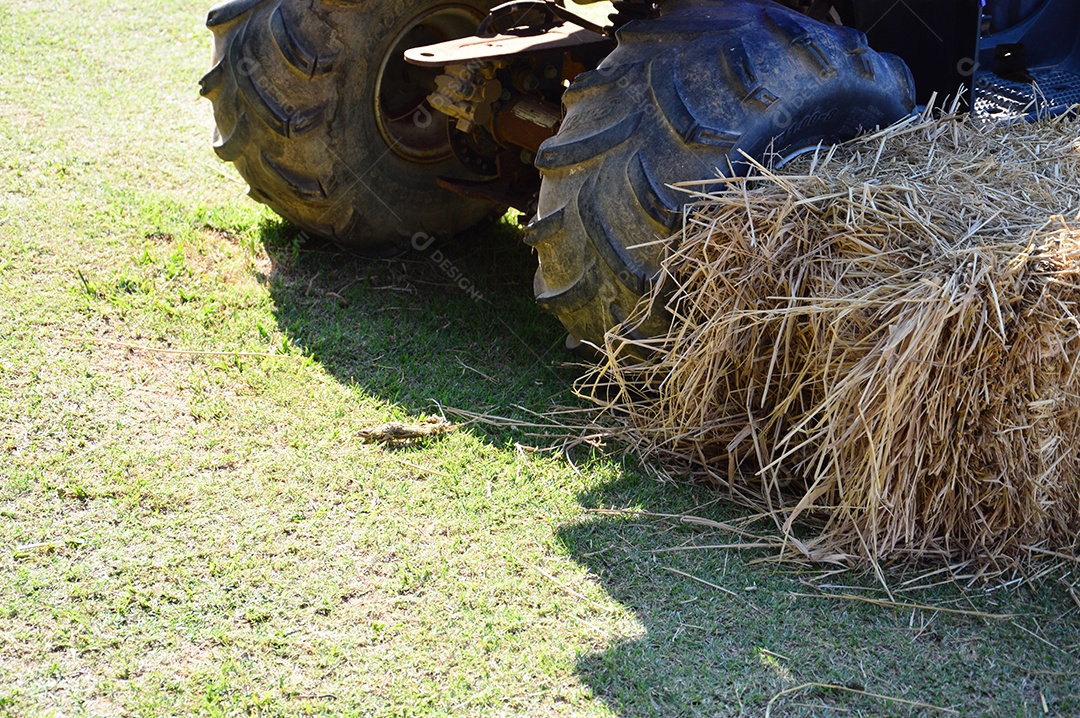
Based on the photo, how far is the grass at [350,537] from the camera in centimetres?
255

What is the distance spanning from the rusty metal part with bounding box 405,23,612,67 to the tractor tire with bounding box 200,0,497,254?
0.46m

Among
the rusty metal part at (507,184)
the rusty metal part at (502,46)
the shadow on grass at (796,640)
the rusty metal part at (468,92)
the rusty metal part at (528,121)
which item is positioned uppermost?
the rusty metal part at (502,46)

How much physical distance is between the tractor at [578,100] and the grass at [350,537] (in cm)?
46

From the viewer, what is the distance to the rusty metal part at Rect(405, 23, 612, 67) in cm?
340

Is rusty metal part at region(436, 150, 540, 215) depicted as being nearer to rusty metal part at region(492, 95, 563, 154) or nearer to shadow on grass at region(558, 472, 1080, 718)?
rusty metal part at region(492, 95, 563, 154)

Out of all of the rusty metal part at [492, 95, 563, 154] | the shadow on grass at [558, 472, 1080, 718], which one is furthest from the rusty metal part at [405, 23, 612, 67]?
the shadow on grass at [558, 472, 1080, 718]

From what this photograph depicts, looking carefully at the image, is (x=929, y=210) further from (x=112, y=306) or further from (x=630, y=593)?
(x=112, y=306)

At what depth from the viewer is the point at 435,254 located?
4.55 meters

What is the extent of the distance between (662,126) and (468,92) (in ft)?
2.95

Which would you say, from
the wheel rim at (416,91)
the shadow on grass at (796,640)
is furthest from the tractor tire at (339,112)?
the shadow on grass at (796,640)

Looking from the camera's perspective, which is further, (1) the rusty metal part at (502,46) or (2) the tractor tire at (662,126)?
(1) the rusty metal part at (502,46)

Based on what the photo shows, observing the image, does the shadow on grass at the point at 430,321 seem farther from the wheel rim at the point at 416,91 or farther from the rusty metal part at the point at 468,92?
the rusty metal part at the point at 468,92

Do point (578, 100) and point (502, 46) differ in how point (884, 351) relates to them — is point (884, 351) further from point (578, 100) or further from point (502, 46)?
point (502, 46)

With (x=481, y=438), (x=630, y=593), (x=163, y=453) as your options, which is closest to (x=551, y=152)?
(x=481, y=438)
